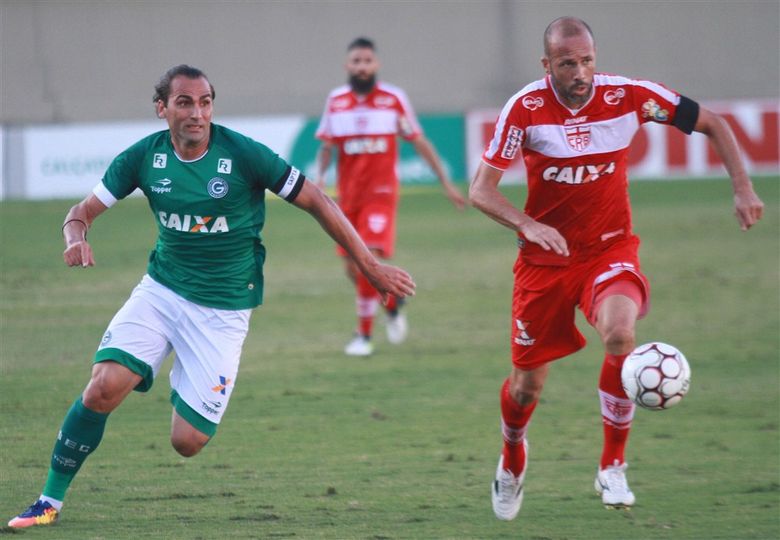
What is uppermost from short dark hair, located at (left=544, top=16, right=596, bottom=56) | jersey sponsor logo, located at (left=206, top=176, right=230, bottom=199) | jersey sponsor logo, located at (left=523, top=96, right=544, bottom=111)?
short dark hair, located at (left=544, top=16, right=596, bottom=56)

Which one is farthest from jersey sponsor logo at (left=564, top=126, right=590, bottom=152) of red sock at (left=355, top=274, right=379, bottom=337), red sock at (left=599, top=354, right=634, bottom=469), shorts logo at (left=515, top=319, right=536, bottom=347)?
red sock at (left=355, top=274, right=379, bottom=337)

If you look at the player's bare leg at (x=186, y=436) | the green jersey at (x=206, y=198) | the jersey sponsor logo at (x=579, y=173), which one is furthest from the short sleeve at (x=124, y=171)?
the jersey sponsor logo at (x=579, y=173)

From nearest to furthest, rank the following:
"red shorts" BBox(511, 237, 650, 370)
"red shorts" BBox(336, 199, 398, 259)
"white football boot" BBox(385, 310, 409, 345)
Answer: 1. "red shorts" BBox(511, 237, 650, 370)
2. "red shorts" BBox(336, 199, 398, 259)
3. "white football boot" BBox(385, 310, 409, 345)

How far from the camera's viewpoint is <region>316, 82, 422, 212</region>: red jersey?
37.4ft

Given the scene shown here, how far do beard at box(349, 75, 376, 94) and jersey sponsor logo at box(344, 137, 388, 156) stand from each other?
1.52ft

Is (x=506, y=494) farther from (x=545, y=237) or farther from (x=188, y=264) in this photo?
(x=188, y=264)

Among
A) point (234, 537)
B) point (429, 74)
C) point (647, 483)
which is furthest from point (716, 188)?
point (234, 537)

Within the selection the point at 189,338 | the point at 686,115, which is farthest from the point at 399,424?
the point at 686,115

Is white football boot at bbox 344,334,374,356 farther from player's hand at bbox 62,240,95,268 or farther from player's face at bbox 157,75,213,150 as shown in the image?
player's hand at bbox 62,240,95,268

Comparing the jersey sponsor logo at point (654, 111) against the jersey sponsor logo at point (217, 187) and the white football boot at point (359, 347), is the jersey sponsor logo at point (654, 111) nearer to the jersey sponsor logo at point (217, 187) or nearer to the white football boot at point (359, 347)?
the jersey sponsor logo at point (217, 187)

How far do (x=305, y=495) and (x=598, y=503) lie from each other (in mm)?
1580

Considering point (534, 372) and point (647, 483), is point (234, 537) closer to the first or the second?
point (534, 372)

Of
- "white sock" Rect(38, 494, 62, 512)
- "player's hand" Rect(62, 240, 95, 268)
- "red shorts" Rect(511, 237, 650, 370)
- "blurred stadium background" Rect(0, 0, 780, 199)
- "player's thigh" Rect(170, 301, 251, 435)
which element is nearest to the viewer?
"player's hand" Rect(62, 240, 95, 268)

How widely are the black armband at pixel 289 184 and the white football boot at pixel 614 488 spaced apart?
2114 millimetres
